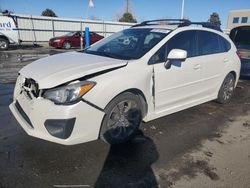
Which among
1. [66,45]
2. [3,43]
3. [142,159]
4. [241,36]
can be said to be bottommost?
[66,45]

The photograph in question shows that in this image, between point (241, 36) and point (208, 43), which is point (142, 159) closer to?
point (208, 43)

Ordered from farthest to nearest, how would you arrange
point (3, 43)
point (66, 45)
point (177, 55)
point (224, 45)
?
point (66, 45), point (3, 43), point (224, 45), point (177, 55)

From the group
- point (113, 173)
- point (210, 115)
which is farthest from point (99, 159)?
point (210, 115)

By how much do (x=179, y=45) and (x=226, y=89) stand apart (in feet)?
6.61

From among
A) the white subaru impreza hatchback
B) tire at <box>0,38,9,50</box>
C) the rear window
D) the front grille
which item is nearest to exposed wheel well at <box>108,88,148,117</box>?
the white subaru impreza hatchback

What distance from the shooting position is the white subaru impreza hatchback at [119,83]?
2836mm

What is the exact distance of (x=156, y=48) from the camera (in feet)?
11.9

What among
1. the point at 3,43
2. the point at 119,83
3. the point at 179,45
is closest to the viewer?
the point at 119,83

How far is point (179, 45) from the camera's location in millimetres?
4051

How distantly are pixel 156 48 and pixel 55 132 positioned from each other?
1.92 m

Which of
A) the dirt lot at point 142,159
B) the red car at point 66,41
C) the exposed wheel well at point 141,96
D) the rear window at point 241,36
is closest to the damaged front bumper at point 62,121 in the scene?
the dirt lot at point 142,159

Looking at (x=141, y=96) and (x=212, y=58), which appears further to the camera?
(x=212, y=58)

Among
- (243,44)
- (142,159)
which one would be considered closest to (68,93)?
(142,159)

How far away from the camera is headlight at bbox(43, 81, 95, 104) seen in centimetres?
279
